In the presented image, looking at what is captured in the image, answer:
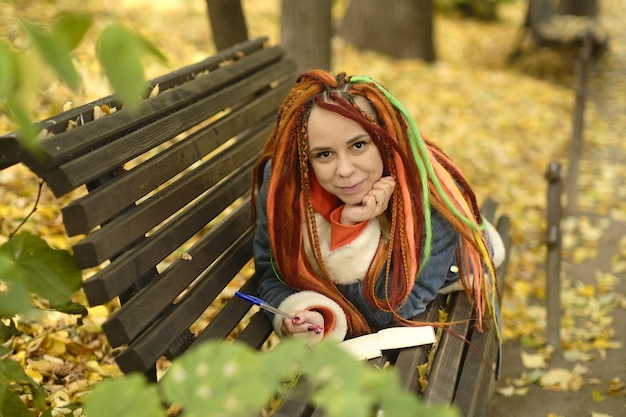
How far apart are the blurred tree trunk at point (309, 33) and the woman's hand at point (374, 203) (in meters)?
3.45

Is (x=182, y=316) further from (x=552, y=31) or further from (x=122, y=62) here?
(x=552, y=31)

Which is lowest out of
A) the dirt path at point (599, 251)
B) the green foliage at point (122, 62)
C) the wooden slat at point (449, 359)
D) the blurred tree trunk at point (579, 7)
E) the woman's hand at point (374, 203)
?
the dirt path at point (599, 251)

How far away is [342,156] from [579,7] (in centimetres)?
1137

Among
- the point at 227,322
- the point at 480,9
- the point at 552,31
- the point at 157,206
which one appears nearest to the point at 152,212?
the point at 157,206

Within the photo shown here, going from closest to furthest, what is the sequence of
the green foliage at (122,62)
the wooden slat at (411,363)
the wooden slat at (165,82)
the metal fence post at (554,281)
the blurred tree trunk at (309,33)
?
the green foliage at (122,62) → the wooden slat at (165,82) → the wooden slat at (411,363) → the metal fence post at (554,281) → the blurred tree trunk at (309,33)

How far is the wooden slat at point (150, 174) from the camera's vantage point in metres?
1.87

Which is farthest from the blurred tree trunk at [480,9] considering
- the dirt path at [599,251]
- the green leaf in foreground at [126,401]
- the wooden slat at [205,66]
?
the green leaf in foreground at [126,401]

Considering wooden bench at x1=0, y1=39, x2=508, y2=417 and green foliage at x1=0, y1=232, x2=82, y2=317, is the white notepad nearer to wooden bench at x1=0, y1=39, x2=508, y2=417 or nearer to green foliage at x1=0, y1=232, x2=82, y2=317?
wooden bench at x1=0, y1=39, x2=508, y2=417

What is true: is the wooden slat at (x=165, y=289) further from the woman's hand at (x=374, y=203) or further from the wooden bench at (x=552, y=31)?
the wooden bench at (x=552, y=31)

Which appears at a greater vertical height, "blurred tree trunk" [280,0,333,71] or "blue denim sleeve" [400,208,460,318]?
"blurred tree trunk" [280,0,333,71]

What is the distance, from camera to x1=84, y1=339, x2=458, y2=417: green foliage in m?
1.20

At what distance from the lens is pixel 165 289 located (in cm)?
217

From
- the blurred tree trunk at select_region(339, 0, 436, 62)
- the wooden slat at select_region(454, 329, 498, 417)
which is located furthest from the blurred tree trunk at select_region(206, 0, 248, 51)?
the blurred tree trunk at select_region(339, 0, 436, 62)

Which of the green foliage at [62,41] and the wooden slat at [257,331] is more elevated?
the green foliage at [62,41]
